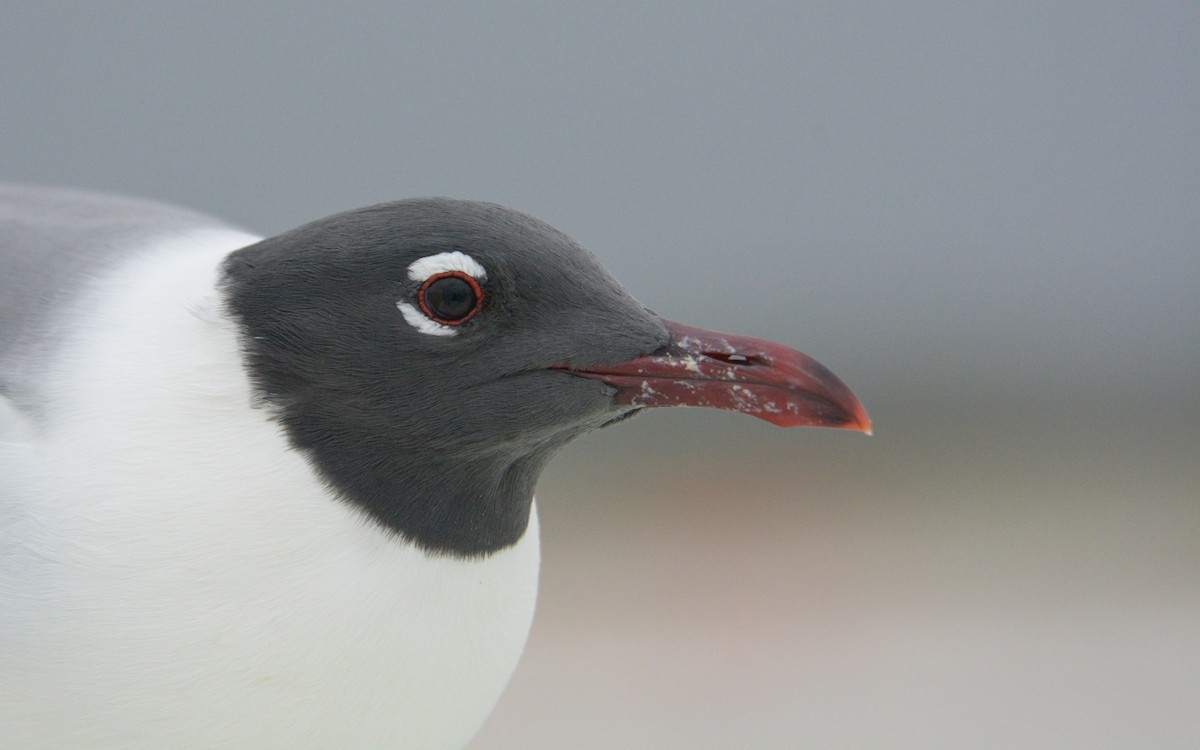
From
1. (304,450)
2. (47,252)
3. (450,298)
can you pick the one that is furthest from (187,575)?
(47,252)

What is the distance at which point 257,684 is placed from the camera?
4.08ft

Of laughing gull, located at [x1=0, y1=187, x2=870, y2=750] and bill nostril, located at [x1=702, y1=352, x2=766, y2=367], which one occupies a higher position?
bill nostril, located at [x1=702, y1=352, x2=766, y2=367]

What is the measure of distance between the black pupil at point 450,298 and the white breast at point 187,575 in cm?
20

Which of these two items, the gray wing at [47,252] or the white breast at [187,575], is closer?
the white breast at [187,575]

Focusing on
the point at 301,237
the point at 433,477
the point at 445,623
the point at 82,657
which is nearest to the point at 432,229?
the point at 301,237

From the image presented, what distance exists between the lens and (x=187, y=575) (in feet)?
4.00

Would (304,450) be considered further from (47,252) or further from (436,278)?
(47,252)


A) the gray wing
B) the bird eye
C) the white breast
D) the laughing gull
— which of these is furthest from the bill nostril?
the gray wing

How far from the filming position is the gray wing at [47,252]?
52.1 inches

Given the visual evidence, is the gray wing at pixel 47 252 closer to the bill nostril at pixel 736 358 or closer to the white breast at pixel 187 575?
the white breast at pixel 187 575

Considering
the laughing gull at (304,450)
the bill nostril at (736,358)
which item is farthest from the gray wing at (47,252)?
the bill nostril at (736,358)

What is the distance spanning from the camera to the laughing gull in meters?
1.21

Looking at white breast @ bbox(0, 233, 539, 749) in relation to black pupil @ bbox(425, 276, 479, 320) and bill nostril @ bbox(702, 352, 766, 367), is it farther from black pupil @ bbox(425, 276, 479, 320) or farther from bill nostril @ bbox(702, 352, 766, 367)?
bill nostril @ bbox(702, 352, 766, 367)

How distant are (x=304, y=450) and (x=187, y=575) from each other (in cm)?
16
